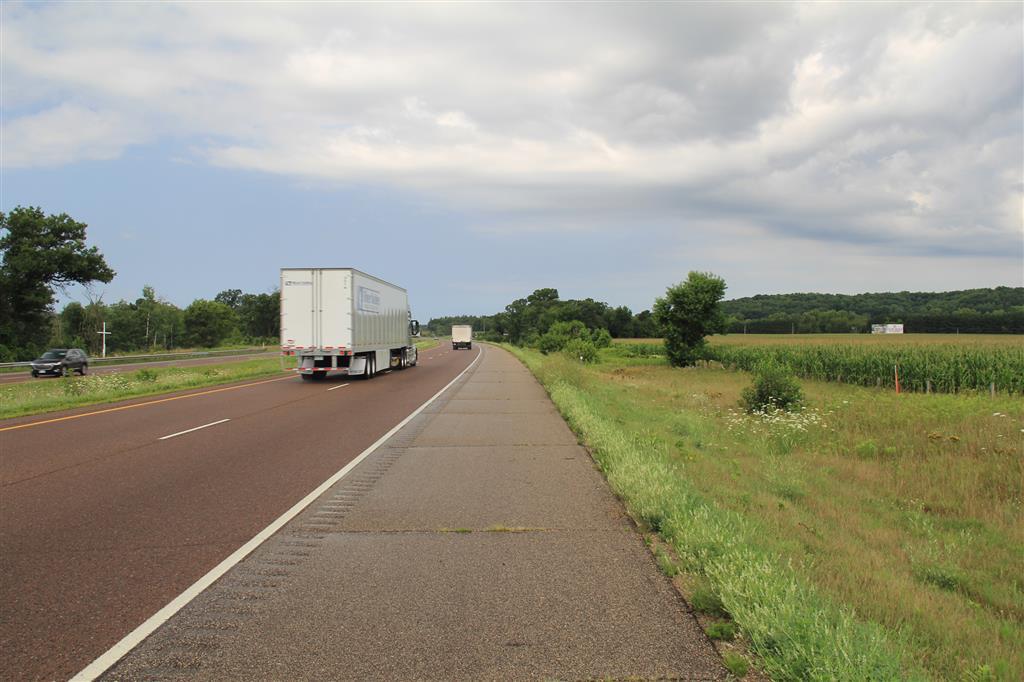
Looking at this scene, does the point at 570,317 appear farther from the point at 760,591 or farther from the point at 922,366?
the point at 760,591

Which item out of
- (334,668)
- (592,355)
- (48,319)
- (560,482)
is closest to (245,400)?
(560,482)

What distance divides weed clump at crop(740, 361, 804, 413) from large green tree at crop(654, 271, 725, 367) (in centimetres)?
3298

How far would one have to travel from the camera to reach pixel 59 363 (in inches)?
1348

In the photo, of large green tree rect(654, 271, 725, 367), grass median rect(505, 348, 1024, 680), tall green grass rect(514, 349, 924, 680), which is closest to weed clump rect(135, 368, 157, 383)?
grass median rect(505, 348, 1024, 680)

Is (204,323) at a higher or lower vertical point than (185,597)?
higher

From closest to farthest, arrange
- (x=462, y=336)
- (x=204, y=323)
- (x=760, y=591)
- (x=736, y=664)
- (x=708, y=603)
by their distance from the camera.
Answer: (x=736, y=664), (x=760, y=591), (x=708, y=603), (x=462, y=336), (x=204, y=323)

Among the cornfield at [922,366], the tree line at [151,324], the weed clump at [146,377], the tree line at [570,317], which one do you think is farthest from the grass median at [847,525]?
the tree line at [570,317]

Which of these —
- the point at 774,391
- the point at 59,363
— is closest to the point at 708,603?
the point at 774,391

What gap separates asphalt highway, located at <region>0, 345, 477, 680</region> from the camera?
167 inches

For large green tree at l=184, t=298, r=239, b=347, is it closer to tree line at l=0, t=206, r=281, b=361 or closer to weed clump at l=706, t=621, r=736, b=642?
tree line at l=0, t=206, r=281, b=361

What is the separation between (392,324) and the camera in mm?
34219

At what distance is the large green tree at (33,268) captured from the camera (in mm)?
50844

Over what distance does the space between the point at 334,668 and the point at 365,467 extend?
6118 millimetres

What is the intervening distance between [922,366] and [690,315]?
24968mm
